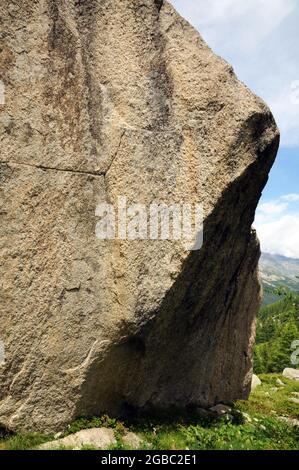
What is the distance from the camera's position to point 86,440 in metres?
12.4

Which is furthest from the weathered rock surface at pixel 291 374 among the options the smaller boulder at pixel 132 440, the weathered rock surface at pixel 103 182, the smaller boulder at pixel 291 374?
the smaller boulder at pixel 132 440

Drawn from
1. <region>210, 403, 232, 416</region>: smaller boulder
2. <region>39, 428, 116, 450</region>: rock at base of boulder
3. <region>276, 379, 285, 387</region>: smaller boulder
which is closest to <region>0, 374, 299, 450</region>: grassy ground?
<region>39, 428, 116, 450</region>: rock at base of boulder

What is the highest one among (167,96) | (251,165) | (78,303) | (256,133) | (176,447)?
(167,96)

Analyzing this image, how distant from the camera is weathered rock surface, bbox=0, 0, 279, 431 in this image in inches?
507

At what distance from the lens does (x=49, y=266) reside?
1314 cm

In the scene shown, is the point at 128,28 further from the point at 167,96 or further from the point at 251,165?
the point at 251,165

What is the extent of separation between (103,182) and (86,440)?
814 cm

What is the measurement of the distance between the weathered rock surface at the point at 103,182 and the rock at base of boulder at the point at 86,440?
2.43ft

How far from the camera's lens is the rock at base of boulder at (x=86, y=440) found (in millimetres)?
12078

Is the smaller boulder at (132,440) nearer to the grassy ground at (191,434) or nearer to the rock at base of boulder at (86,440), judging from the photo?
the grassy ground at (191,434)

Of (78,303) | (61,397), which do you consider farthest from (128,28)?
(61,397)

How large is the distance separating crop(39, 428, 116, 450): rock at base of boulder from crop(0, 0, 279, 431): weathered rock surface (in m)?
0.74

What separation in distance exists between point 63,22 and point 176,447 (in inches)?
569

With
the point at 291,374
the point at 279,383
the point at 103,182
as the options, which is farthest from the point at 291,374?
the point at 103,182
